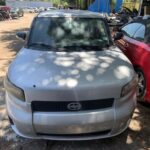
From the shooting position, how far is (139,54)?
5.59 meters

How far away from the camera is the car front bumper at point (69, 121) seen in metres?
3.64

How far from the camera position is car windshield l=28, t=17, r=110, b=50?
5.02 metres

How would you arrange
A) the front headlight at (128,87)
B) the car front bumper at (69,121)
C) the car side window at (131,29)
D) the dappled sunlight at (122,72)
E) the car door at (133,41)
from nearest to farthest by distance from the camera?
the car front bumper at (69,121) → the front headlight at (128,87) → the dappled sunlight at (122,72) → the car door at (133,41) → the car side window at (131,29)

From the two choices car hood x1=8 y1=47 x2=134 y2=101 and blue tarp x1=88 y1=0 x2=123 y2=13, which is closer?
car hood x1=8 y1=47 x2=134 y2=101


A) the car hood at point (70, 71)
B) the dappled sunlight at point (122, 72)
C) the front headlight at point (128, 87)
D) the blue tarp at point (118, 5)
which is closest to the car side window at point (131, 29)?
the car hood at point (70, 71)

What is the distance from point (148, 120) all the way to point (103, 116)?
1.68 m

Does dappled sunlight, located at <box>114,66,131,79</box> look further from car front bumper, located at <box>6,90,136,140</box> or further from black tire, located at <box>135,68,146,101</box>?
black tire, located at <box>135,68,146,101</box>

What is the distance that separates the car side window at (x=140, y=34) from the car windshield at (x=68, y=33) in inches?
35.5

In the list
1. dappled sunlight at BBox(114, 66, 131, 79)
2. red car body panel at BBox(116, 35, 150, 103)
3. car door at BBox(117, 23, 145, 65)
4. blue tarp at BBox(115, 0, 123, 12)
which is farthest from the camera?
blue tarp at BBox(115, 0, 123, 12)

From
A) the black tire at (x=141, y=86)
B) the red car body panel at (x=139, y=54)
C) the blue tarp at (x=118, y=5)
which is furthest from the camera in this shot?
the blue tarp at (x=118, y=5)

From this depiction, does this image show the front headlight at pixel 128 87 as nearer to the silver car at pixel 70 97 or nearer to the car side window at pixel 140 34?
the silver car at pixel 70 97

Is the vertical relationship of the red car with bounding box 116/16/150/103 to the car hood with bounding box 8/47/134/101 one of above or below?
below

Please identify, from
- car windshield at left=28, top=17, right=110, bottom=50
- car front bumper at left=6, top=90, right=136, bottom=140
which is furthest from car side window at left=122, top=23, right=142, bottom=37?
car front bumper at left=6, top=90, right=136, bottom=140

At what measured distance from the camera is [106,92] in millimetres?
3740
